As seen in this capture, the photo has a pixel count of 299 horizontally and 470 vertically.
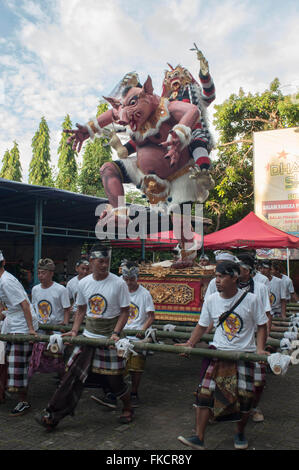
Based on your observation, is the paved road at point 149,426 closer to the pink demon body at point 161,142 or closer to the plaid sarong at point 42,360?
the plaid sarong at point 42,360

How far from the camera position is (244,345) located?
357 cm

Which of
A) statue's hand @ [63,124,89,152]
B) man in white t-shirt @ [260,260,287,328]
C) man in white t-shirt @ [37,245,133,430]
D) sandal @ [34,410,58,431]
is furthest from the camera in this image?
statue's hand @ [63,124,89,152]

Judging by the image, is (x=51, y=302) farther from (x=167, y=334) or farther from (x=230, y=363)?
(x=230, y=363)

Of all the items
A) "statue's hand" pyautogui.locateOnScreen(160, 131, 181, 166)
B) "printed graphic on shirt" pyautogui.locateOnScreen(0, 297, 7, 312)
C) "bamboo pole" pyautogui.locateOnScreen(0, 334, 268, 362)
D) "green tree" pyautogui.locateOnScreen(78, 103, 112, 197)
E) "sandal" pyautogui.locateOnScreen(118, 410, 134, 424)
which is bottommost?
"sandal" pyautogui.locateOnScreen(118, 410, 134, 424)

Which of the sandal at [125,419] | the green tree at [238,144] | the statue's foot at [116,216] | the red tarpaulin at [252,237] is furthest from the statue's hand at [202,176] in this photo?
the green tree at [238,144]

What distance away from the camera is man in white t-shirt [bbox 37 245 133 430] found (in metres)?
3.94

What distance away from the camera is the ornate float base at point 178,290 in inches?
259

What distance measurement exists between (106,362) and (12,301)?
121 centimetres

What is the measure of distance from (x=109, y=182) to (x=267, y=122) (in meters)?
12.2

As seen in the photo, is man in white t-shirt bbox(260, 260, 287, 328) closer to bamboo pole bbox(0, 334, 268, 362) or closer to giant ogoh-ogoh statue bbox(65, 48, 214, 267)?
giant ogoh-ogoh statue bbox(65, 48, 214, 267)

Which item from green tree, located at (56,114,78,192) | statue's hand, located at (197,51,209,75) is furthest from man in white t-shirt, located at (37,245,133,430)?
green tree, located at (56,114,78,192)

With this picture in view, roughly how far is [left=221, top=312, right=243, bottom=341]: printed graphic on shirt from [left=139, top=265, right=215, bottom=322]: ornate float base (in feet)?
9.34

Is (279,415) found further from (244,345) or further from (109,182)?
(109,182)
